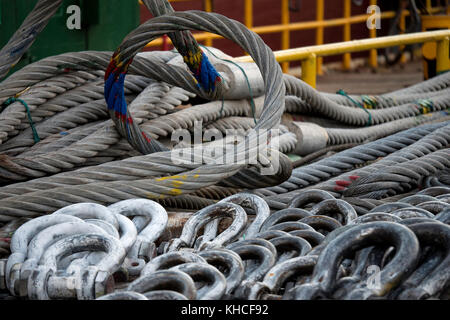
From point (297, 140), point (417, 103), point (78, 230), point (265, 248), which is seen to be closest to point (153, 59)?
point (297, 140)

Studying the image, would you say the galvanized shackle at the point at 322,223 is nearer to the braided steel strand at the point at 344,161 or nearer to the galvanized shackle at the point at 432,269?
the galvanized shackle at the point at 432,269

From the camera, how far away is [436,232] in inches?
51.5

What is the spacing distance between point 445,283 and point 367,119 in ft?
5.83

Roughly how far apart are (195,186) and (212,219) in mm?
112

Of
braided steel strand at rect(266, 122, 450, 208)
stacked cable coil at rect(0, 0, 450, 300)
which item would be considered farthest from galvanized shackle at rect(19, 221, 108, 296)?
braided steel strand at rect(266, 122, 450, 208)

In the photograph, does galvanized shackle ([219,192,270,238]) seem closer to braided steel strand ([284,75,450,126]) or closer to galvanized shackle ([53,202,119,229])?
galvanized shackle ([53,202,119,229])

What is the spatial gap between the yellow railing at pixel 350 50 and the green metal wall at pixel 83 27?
1.47ft

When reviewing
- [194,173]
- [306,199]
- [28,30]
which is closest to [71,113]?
[28,30]

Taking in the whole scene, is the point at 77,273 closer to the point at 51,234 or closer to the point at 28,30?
the point at 51,234

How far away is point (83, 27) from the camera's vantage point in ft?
8.54

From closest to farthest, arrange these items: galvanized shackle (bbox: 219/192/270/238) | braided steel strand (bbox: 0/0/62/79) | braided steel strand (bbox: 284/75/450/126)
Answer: galvanized shackle (bbox: 219/192/270/238)
braided steel strand (bbox: 0/0/62/79)
braided steel strand (bbox: 284/75/450/126)

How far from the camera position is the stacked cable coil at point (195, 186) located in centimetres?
133

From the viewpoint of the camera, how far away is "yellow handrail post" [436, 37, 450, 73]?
13.0 feet

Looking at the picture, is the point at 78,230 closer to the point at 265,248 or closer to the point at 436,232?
the point at 265,248
